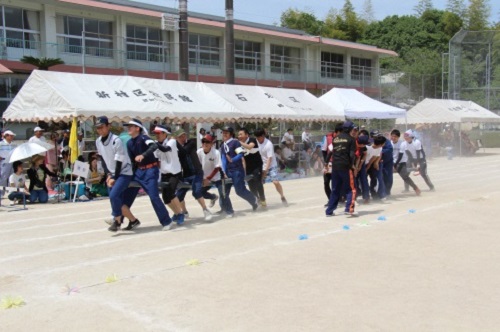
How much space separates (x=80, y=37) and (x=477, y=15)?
57335mm

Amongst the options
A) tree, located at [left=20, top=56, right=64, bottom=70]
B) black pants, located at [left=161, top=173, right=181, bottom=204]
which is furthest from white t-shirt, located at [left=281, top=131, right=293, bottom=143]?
black pants, located at [left=161, top=173, right=181, bottom=204]

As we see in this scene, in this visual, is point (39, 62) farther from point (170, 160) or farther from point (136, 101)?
point (170, 160)

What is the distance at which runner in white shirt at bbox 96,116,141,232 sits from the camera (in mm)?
9297

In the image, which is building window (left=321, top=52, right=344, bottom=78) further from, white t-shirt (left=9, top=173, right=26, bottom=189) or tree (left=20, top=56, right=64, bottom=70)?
white t-shirt (left=9, top=173, right=26, bottom=189)

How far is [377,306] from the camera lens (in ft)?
17.6

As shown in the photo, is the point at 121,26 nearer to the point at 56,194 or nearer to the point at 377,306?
the point at 56,194

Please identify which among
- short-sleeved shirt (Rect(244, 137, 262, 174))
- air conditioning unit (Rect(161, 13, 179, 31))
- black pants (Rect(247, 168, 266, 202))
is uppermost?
air conditioning unit (Rect(161, 13, 179, 31))

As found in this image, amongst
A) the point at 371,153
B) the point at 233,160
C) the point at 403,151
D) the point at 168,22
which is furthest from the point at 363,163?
the point at 168,22

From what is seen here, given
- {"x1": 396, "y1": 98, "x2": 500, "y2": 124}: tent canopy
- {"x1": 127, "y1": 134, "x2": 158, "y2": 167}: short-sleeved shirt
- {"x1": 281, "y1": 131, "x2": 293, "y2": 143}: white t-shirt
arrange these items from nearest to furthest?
{"x1": 127, "y1": 134, "x2": 158, "y2": 167}: short-sleeved shirt → {"x1": 281, "y1": 131, "x2": 293, "y2": 143}: white t-shirt → {"x1": 396, "y1": 98, "x2": 500, "y2": 124}: tent canopy

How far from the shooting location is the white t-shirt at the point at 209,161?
11.2m

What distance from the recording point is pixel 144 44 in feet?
97.5

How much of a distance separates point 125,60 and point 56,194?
1530cm

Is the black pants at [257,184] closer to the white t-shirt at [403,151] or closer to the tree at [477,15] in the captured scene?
the white t-shirt at [403,151]

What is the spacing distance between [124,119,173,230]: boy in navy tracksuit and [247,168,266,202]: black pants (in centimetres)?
293
